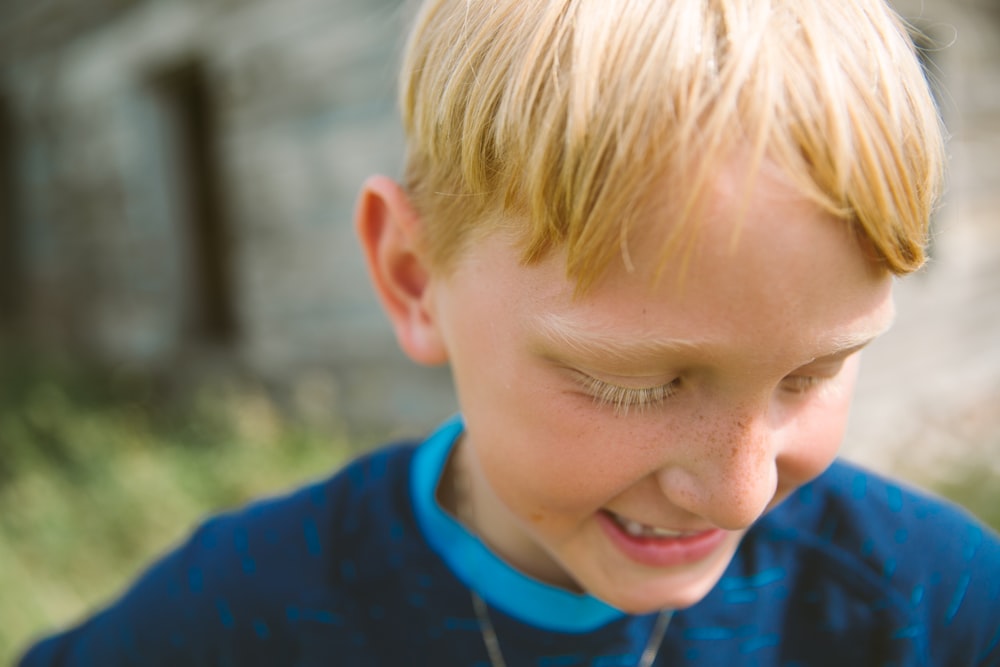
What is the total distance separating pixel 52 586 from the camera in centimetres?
355

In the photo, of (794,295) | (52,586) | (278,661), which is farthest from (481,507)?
(52,586)

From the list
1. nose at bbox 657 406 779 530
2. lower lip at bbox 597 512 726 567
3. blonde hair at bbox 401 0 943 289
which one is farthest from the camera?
lower lip at bbox 597 512 726 567

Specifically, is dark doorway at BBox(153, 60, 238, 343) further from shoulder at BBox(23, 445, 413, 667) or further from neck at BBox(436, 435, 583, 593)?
neck at BBox(436, 435, 583, 593)

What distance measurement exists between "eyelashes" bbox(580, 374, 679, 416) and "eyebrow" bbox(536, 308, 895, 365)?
5cm

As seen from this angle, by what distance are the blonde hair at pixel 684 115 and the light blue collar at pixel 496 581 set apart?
1.73 feet

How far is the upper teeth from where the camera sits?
3.53ft

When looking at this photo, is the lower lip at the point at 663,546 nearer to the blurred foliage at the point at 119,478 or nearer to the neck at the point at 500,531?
the neck at the point at 500,531

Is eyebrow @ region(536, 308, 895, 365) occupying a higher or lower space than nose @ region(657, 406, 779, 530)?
higher

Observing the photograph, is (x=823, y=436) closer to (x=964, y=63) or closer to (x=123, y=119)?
(x=964, y=63)

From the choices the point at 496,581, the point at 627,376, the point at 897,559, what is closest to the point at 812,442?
the point at 627,376

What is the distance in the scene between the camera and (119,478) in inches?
172

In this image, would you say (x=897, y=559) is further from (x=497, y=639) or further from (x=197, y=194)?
(x=197, y=194)

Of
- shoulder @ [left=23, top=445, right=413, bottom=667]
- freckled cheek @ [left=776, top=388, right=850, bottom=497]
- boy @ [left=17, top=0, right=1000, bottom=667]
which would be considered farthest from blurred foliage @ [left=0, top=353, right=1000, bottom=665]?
freckled cheek @ [left=776, top=388, right=850, bottom=497]

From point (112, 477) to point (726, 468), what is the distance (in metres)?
4.15
